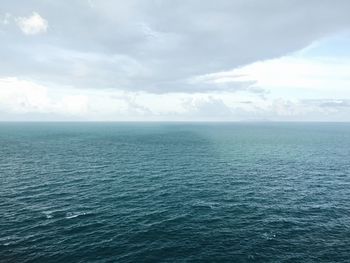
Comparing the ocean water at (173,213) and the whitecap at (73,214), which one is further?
the whitecap at (73,214)

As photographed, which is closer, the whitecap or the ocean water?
the ocean water

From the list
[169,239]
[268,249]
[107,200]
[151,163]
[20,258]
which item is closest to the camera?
[20,258]

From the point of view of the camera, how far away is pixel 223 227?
6862cm

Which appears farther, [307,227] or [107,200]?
[107,200]

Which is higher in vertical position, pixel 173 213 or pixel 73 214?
pixel 73 214

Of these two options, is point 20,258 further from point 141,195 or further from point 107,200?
point 141,195

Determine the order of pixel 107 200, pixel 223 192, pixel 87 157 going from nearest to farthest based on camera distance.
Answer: pixel 107 200 → pixel 223 192 → pixel 87 157

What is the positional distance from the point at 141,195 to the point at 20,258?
4177 cm

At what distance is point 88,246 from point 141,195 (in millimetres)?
32621

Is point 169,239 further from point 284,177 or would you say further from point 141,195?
point 284,177

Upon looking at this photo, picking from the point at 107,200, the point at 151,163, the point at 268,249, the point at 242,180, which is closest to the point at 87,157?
the point at 151,163

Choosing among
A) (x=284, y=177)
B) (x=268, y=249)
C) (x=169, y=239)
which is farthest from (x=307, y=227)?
(x=284, y=177)

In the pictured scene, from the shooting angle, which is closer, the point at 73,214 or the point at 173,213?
the point at 73,214

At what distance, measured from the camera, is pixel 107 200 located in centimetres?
8562
